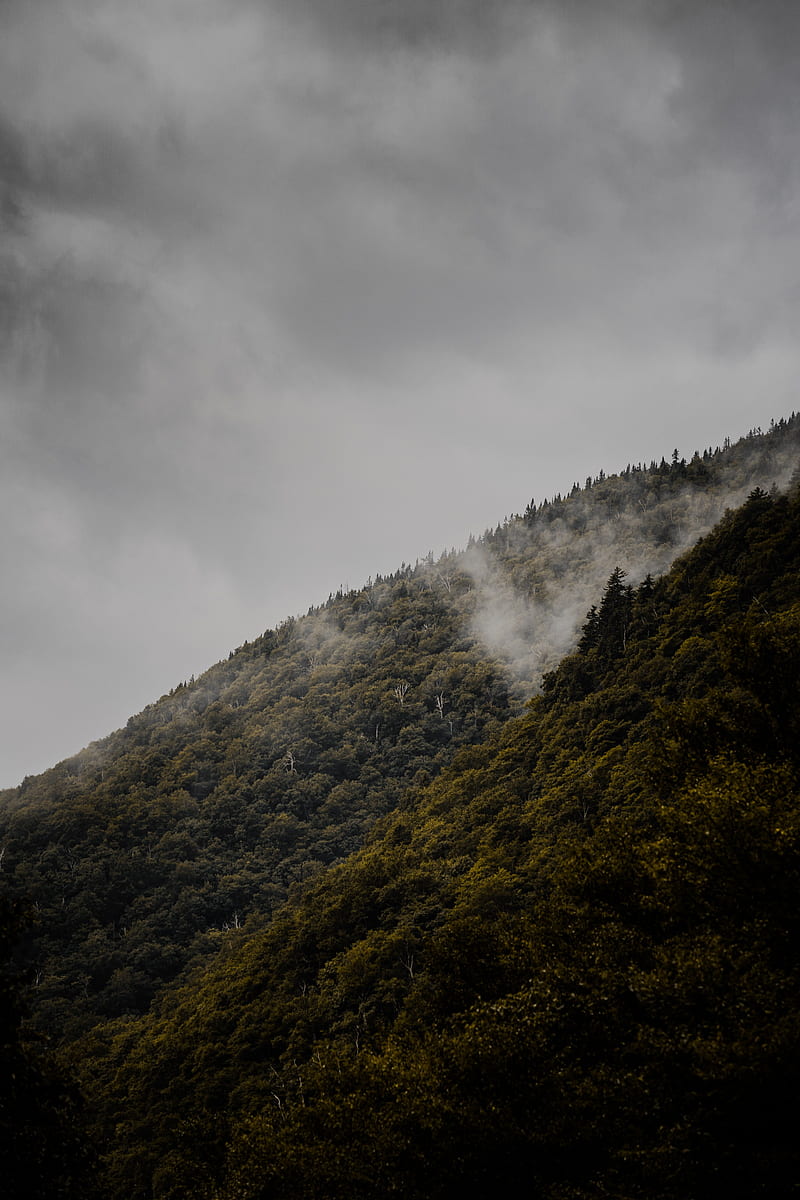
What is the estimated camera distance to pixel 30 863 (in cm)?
12912

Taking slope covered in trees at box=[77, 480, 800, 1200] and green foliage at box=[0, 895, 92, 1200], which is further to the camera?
slope covered in trees at box=[77, 480, 800, 1200]

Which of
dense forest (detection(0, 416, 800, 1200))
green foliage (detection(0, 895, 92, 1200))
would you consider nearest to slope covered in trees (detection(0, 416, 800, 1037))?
dense forest (detection(0, 416, 800, 1200))

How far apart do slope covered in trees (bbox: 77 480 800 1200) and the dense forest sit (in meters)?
0.14

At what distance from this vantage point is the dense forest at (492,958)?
20547mm

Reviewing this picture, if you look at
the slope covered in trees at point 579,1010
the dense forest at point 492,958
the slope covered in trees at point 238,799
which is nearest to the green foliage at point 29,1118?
the dense forest at point 492,958

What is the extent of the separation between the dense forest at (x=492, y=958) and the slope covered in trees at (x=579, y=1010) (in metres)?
0.14

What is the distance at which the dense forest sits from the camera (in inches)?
809

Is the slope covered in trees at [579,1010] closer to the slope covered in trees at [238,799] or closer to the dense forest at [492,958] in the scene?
the dense forest at [492,958]

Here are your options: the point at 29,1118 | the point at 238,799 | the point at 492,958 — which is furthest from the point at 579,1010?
the point at 238,799

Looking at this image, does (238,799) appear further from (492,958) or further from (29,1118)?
(29,1118)

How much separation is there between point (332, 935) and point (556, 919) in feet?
140

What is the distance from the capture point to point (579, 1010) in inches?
984

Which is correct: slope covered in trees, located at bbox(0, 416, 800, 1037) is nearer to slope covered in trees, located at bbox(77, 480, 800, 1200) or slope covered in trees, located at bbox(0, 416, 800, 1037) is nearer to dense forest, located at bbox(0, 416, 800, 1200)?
dense forest, located at bbox(0, 416, 800, 1200)

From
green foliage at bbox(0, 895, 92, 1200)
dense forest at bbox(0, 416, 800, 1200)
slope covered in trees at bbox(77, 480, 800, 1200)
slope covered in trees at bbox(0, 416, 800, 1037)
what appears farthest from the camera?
slope covered in trees at bbox(0, 416, 800, 1037)
